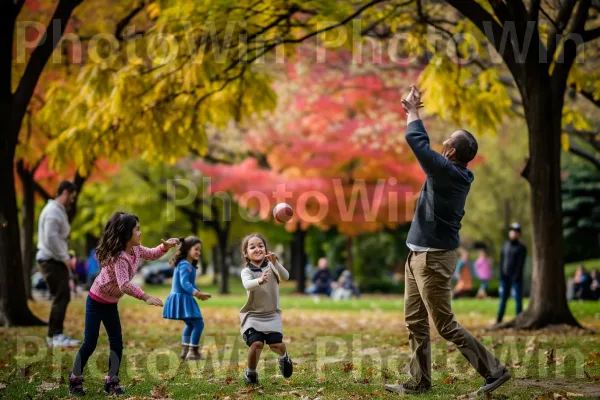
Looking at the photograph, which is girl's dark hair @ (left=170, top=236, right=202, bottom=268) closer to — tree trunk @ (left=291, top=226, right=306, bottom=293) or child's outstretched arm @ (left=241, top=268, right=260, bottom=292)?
child's outstretched arm @ (left=241, top=268, right=260, bottom=292)

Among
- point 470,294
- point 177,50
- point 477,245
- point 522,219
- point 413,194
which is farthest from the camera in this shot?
point 477,245

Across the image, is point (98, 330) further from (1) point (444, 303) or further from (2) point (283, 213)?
(1) point (444, 303)

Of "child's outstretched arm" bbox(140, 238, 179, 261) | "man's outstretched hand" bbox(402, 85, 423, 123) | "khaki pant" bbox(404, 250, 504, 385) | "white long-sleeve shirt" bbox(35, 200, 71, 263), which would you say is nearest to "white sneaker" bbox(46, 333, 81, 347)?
"white long-sleeve shirt" bbox(35, 200, 71, 263)

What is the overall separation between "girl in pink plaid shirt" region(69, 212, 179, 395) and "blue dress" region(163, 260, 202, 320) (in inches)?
84.6

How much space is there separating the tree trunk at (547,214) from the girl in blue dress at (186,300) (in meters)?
5.51

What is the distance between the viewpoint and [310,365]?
830 centimetres

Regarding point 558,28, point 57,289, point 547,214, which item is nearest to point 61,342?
point 57,289

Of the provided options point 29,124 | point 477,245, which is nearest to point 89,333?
point 29,124

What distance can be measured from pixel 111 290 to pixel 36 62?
7.69 m

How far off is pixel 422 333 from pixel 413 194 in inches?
805

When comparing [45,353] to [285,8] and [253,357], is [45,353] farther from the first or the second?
[285,8]

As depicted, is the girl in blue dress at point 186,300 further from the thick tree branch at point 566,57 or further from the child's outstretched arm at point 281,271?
the thick tree branch at point 566,57

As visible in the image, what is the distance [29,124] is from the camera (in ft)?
54.7

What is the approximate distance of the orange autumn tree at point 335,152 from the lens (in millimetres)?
24906
